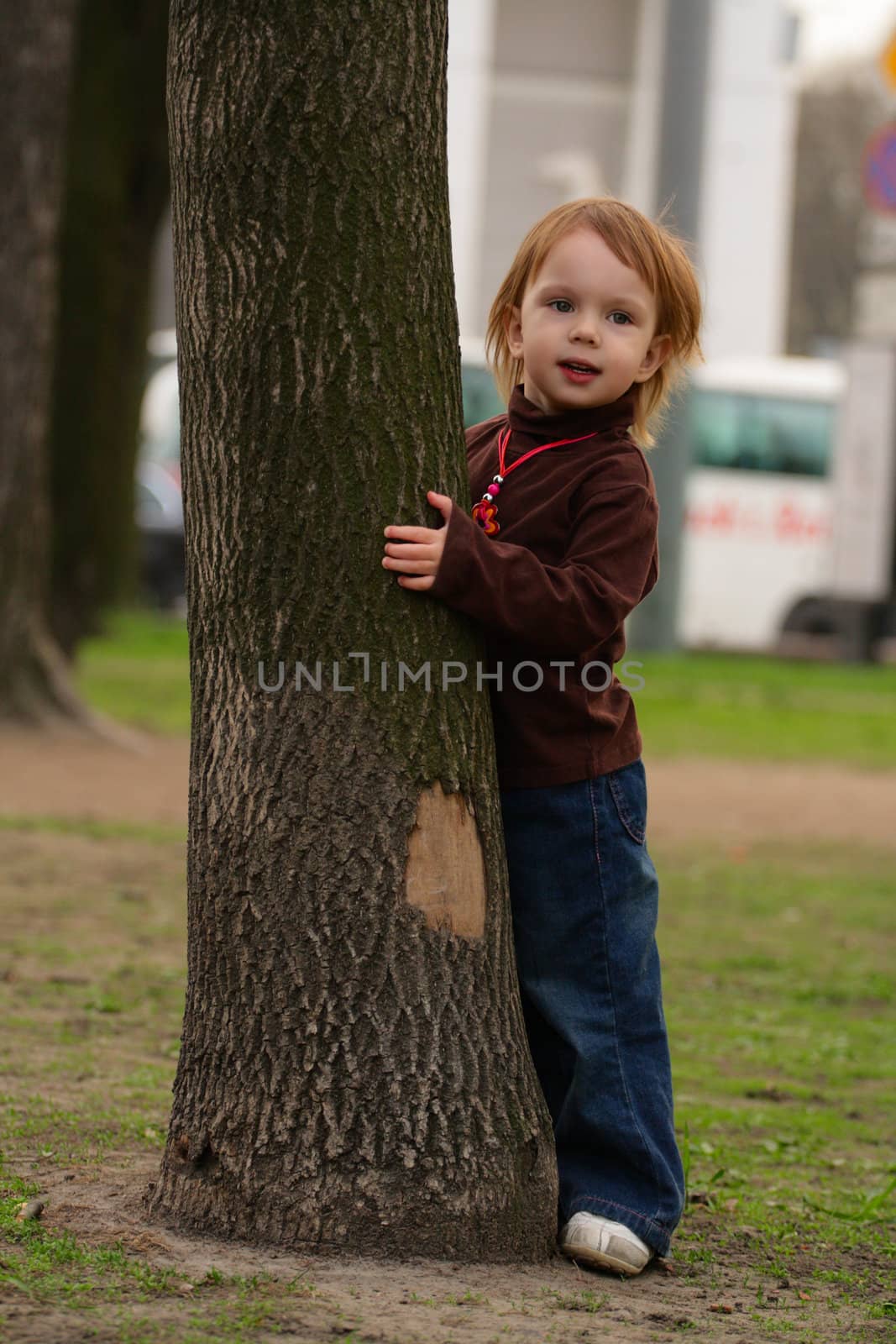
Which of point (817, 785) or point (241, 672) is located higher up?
point (241, 672)

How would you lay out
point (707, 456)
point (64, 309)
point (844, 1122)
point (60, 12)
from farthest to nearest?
point (707, 456) → point (64, 309) → point (60, 12) → point (844, 1122)

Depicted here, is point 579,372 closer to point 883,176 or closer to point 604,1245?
point 604,1245

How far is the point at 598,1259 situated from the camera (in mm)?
3021

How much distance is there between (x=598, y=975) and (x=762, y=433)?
20686 mm

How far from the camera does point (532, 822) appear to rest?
309cm

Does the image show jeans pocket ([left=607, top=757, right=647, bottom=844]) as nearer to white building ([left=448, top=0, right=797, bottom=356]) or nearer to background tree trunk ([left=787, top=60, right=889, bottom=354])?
white building ([left=448, top=0, right=797, bottom=356])

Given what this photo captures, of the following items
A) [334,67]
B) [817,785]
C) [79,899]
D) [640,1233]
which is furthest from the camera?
[817,785]

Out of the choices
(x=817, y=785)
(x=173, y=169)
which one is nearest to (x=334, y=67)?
(x=173, y=169)

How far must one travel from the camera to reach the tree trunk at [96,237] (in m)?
13.1

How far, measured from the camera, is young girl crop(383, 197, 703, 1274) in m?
3.04

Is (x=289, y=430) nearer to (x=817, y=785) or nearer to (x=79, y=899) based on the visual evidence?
(x=79, y=899)

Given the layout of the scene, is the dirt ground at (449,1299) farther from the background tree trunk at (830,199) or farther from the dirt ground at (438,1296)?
the background tree trunk at (830,199)

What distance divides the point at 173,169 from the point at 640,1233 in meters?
1.81

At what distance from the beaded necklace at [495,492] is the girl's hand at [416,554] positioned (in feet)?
0.61
